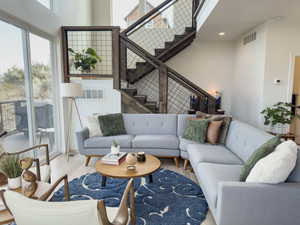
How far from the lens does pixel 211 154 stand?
262 centimetres

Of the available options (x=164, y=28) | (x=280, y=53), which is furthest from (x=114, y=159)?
(x=164, y=28)

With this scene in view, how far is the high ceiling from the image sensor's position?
3.46 m

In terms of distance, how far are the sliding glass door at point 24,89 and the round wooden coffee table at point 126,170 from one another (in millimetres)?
1474

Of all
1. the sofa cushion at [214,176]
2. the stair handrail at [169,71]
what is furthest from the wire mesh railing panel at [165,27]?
the sofa cushion at [214,176]

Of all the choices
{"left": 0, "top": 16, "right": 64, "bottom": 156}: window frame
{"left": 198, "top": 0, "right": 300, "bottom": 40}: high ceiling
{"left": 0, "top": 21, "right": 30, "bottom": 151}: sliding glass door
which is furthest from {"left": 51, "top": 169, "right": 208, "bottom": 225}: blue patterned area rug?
{"left": 198, "top": 0, "right": 300, "bottom": 40}: high ceiling

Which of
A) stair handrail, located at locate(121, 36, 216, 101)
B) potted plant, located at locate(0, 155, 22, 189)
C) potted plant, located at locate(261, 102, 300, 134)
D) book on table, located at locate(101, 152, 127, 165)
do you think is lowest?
book on table, located at locate(101, 152, 127, 165)

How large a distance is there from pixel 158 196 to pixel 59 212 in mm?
1686

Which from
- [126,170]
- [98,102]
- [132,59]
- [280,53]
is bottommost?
[126,170]

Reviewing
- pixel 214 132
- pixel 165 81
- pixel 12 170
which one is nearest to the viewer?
pixel 12 170

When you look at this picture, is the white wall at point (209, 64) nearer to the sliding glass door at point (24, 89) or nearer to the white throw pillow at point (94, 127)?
the white throw pillow at point (94, 127)

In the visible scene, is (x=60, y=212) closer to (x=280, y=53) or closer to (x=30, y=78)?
(x=30, y=78)

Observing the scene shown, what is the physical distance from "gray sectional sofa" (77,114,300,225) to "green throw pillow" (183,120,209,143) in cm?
11

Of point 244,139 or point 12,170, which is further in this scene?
point 244,139

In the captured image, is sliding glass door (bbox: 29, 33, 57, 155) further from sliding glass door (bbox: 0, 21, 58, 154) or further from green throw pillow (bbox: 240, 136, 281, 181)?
green throw pillow (bbox: 240, 136, 281, 181)
